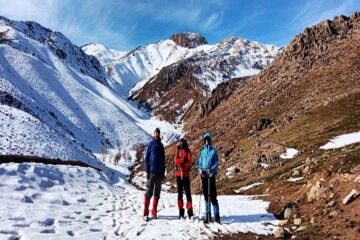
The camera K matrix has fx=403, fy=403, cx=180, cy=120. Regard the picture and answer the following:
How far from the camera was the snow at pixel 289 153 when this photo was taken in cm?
4911

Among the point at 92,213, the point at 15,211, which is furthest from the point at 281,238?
the point at 15,211

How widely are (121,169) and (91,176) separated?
136264mm

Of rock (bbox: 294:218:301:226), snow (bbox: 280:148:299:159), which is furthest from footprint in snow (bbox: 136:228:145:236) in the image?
snow (bbox: 280:148:299:159)

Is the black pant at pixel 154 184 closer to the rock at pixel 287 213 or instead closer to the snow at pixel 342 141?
the rock at pixel 287 213

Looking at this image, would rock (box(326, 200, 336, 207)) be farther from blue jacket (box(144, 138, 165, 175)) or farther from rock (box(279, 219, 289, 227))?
blue jacket (box(144, 138, 165, 175))

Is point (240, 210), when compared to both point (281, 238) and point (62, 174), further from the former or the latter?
point (62, 174)

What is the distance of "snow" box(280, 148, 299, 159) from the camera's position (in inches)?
1933

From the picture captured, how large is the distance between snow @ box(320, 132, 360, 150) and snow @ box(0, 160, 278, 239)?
22643 millimetres

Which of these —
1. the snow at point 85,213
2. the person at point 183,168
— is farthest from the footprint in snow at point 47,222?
the person at point 183,168

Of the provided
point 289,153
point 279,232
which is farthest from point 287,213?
point 289,153

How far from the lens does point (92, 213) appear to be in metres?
18.0

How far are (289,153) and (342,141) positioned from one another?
8.45 meters

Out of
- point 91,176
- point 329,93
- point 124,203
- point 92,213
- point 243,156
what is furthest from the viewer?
point 329,93

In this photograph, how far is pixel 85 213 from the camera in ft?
58.3
